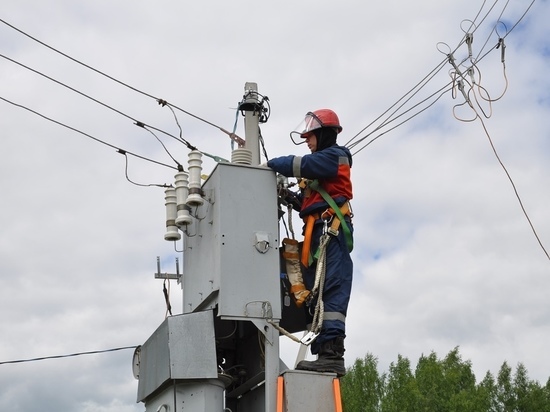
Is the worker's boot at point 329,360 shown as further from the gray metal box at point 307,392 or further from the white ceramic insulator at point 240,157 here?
the white ceramic insulator at point 240,157

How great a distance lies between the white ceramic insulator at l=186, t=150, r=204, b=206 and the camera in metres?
6.70

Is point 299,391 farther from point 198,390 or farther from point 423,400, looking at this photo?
point 423,400

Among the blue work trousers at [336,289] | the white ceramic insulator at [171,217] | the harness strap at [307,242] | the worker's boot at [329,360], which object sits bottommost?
the worker's boot at [329,360]

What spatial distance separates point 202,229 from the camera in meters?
6.96

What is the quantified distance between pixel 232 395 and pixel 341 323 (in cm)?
139

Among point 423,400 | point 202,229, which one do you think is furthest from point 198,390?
point 423,400

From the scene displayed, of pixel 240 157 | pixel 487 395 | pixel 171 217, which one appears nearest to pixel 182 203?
pixel 171 217

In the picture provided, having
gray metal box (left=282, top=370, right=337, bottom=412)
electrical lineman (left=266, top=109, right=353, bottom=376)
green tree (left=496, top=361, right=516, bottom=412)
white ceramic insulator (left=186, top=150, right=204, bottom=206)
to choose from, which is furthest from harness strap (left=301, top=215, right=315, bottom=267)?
green tree (left=496, top=361, right=516, bottom=412)

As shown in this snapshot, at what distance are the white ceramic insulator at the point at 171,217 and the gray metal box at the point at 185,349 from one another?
84cm

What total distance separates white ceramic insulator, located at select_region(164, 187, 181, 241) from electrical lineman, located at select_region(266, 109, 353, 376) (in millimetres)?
924

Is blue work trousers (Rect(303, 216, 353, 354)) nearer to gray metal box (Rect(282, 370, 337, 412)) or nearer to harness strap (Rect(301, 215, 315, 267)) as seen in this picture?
harness strap (Rect(301, 215, 315, 267))

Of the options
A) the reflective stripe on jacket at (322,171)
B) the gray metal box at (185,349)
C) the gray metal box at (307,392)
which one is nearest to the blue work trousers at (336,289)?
the reflective stripe on jacket at (322,171)

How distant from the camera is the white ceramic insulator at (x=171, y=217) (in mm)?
7105

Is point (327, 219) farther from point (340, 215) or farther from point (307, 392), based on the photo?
point (307, 392)
